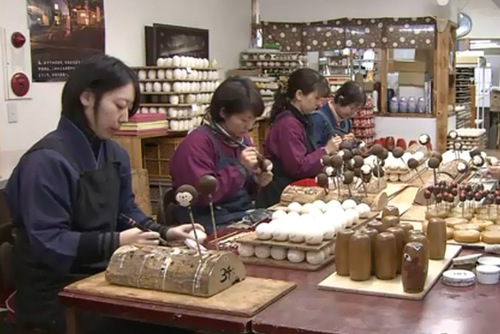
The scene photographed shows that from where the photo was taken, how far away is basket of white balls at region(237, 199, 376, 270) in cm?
207

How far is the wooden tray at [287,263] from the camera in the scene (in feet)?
6.71

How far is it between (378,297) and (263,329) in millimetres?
359

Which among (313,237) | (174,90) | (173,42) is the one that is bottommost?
(313,237)

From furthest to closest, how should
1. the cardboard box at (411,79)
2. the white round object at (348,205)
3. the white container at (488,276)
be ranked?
the cardboard box at (411,79) < the white round object at (348,205) < the white container at (488,276)

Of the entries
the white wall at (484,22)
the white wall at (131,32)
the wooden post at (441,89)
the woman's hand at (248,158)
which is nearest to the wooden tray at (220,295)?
the woman's hand at (248,158)

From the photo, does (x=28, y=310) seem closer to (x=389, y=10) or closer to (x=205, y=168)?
(x=205, y=168)

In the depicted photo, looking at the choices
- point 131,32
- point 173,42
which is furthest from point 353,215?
point 173,42

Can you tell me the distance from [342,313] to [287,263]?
0.46m

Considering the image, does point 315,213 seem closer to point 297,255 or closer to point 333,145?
point 297,255

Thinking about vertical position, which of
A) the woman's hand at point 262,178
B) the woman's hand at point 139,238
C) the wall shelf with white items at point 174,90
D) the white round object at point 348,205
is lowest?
the woman's hand at point 139,238

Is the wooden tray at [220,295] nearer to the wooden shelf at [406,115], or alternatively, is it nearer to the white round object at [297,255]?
the white round object at [297,255]

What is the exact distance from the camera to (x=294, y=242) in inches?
82.7

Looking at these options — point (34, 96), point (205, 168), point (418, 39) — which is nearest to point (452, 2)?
Result: point (418, 39)

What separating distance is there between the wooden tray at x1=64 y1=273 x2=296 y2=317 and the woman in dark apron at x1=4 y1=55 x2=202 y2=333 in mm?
157
